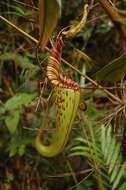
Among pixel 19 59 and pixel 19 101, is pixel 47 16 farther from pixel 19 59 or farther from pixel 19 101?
pixel 19 59

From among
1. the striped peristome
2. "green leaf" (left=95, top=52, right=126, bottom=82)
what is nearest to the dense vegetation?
"green leaf" (left=95, top=52, right=126, bottom=82)

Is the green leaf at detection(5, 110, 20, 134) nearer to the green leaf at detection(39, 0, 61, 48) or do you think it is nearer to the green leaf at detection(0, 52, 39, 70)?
the green leaf at detection(0, 52, 39, 70)

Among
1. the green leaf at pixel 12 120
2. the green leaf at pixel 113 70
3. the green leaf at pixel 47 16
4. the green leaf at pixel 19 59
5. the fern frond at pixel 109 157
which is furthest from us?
the green leaf at pixel 19 59

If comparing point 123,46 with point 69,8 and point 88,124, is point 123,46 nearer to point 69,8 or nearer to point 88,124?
point 88,124

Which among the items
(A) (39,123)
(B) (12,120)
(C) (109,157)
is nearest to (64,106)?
(C) (109,157)

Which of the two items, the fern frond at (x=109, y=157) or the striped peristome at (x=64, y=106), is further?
the fern frond at (x=109, y=157)

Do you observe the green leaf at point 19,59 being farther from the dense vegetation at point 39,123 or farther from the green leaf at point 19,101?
the green leaf at point 19,101

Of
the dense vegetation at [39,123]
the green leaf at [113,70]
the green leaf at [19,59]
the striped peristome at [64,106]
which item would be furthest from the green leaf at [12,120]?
the striped peristome at [64,106]

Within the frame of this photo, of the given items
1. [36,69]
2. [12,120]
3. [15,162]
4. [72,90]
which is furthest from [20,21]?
[72,90]
